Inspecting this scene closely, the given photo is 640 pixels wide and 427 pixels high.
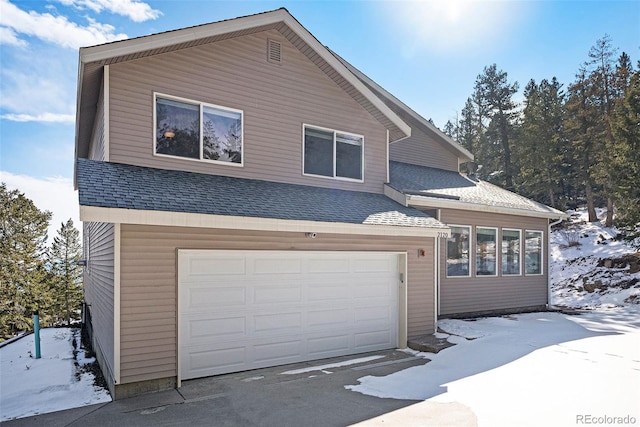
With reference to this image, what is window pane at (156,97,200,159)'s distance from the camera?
6.96m

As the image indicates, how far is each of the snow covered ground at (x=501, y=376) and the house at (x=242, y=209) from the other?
892mm

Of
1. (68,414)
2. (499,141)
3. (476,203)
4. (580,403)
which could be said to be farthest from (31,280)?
(499,141)

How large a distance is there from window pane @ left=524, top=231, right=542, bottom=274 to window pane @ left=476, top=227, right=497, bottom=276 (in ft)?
5.15

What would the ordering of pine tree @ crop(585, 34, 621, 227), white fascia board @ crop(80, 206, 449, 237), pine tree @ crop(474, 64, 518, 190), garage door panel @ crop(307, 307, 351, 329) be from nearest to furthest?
white fascia board @ crop(80, 206, 449, 237) → garage door panel @ crop(307, 307, 351, 329) → pine tree @ crop(585, 34, 621, 227) → pine tree @ crop(474, 64, 518, 190)

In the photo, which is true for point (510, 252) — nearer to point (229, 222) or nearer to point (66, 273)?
point (229, 222)

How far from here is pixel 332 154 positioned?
893cm

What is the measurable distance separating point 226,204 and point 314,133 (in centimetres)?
327

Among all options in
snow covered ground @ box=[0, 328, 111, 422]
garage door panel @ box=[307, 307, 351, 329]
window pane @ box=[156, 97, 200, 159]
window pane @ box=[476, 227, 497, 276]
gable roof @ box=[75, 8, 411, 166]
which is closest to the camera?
snow covered ground @ box=[0, 328, 111, 422]

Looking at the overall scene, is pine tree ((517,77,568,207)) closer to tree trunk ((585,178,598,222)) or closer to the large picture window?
tree trunk ((585,178,598,222))

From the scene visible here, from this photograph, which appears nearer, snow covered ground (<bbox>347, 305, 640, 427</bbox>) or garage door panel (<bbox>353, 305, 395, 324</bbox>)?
snow covered ground (<bbox>347, 305, 640, 427</bbox>)

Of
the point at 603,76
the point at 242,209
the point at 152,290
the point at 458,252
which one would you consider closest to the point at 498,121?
the point at 603,76

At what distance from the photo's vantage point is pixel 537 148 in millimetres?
26516

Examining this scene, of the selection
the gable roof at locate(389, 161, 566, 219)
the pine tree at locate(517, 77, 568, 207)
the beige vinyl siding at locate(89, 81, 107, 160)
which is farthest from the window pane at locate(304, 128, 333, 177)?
the pine tree at locate(517, 77, 568, 207)

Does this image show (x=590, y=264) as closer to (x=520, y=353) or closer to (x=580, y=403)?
(x=520, y=353)
